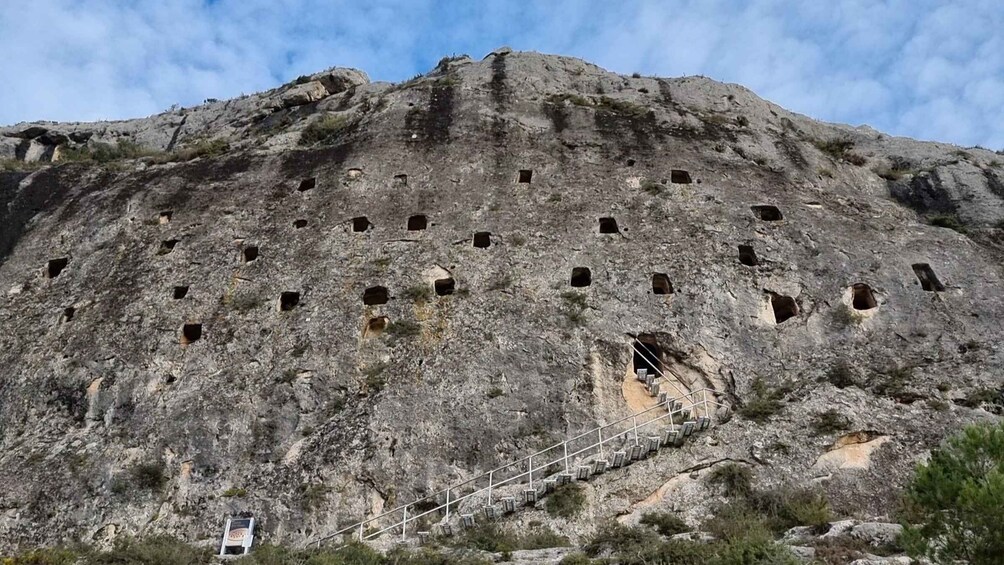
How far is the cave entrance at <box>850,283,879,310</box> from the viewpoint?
16688 millimetres

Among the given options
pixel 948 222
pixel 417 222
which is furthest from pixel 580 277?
pixel 948 222

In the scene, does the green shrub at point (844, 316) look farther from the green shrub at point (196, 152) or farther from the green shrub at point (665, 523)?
the green shrub at point (196, 152)

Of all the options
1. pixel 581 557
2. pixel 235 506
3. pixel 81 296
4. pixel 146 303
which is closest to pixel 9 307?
pixel 81 296

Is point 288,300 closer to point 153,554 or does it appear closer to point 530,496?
point 153,554

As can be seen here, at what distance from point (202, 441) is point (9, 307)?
7.65m

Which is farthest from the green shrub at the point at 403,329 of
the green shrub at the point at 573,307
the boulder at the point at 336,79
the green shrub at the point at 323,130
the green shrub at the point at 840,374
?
the boulder at the point at 336,79

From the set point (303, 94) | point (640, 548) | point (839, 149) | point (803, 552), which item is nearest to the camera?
point (803, 552)

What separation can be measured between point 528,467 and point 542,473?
25 centimetres

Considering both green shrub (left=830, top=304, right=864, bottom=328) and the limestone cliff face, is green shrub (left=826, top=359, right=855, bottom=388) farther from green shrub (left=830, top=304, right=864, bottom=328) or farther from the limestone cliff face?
green shrub (left=830, top=304, right=864, bottom=328)

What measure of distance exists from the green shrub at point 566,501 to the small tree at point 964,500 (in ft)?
16.9

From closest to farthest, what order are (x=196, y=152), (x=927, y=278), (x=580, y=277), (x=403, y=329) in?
1. (x=403, y=329)
2. (x=927, y=278)
3. (x=580, y=277)
4. (x=196, y=152)

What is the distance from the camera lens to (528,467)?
1379 centimetres

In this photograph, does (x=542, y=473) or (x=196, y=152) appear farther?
(x=196, y=152)

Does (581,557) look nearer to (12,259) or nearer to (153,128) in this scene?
(12,259)
